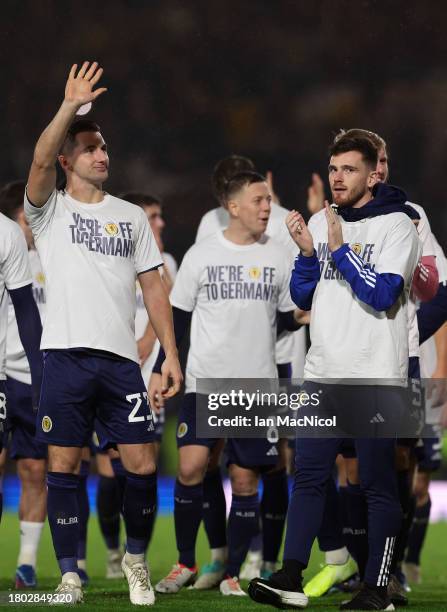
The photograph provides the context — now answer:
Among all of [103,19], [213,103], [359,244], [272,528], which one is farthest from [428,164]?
[359,244]

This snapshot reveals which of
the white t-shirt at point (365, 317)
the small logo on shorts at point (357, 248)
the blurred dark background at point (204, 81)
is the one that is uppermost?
the blurred dark background at point (204, 81)

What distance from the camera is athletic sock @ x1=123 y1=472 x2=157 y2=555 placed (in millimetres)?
5457

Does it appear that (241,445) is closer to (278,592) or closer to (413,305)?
(413,305)

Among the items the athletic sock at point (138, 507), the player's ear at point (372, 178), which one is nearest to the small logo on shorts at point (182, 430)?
the athletic sock at point (138, 507)

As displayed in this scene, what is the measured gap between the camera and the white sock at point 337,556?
6.49 meters

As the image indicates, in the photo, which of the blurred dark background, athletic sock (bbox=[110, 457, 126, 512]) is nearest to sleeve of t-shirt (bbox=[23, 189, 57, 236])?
athletic sock (bbox=[110, 457, 126, 512])

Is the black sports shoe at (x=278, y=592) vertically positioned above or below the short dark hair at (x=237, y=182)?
below

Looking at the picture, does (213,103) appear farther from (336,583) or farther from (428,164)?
(336,583)

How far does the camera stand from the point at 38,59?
13609mm

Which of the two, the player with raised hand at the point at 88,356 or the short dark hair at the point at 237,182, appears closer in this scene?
the player with raised hand at the point at 88,356

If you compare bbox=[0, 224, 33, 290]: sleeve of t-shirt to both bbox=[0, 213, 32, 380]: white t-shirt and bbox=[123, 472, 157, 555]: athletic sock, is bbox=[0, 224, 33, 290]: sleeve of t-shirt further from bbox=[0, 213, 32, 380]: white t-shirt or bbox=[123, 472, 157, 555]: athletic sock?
bbox=[123, 472, 157, 555]: athletic sock

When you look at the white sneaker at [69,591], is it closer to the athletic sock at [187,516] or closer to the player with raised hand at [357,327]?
the player with raised hand at [357,327]

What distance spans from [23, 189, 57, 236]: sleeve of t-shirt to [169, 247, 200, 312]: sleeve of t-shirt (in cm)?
148

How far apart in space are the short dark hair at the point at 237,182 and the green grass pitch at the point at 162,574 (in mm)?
2113
